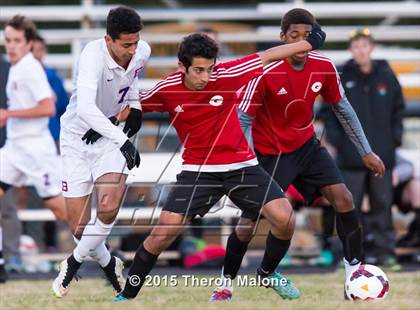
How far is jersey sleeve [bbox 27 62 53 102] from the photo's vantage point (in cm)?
1067

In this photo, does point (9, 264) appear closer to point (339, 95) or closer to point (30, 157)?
point (30, 157)

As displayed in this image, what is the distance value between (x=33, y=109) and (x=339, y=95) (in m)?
3.62

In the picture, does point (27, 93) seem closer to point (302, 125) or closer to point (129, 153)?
point (302, 125)

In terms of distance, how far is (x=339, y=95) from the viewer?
8.16m

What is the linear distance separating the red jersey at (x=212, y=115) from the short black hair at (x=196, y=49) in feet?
0.49

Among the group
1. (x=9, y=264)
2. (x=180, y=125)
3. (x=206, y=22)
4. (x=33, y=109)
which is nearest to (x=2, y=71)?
(x=33, y=109)

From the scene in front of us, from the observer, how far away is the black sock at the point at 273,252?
799cm

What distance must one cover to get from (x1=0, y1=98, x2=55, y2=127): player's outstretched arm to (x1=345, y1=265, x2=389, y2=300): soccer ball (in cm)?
410

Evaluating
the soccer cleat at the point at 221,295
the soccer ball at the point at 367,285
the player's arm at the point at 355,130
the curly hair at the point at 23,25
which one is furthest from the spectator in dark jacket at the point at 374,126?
the soccer ball at the point at 367,285

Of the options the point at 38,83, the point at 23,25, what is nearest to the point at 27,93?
the point at 38,83

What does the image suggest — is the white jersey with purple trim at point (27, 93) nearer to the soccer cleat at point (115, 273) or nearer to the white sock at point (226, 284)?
the soccer cleat at point (115, 273)

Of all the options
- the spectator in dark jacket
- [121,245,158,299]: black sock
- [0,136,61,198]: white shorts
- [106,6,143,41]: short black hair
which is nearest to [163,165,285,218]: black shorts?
[121,245,158,299]: black sock

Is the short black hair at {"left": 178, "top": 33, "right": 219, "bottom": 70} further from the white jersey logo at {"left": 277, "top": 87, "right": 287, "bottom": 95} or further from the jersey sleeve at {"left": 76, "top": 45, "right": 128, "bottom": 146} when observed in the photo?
the white jersey logo at {"left": 277, "top": 87, "right": 287, "bottom": 95}

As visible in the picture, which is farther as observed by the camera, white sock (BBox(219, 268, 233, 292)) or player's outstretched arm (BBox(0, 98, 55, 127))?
player's outstretched arm (BBox(0, 98, 55, 127))
